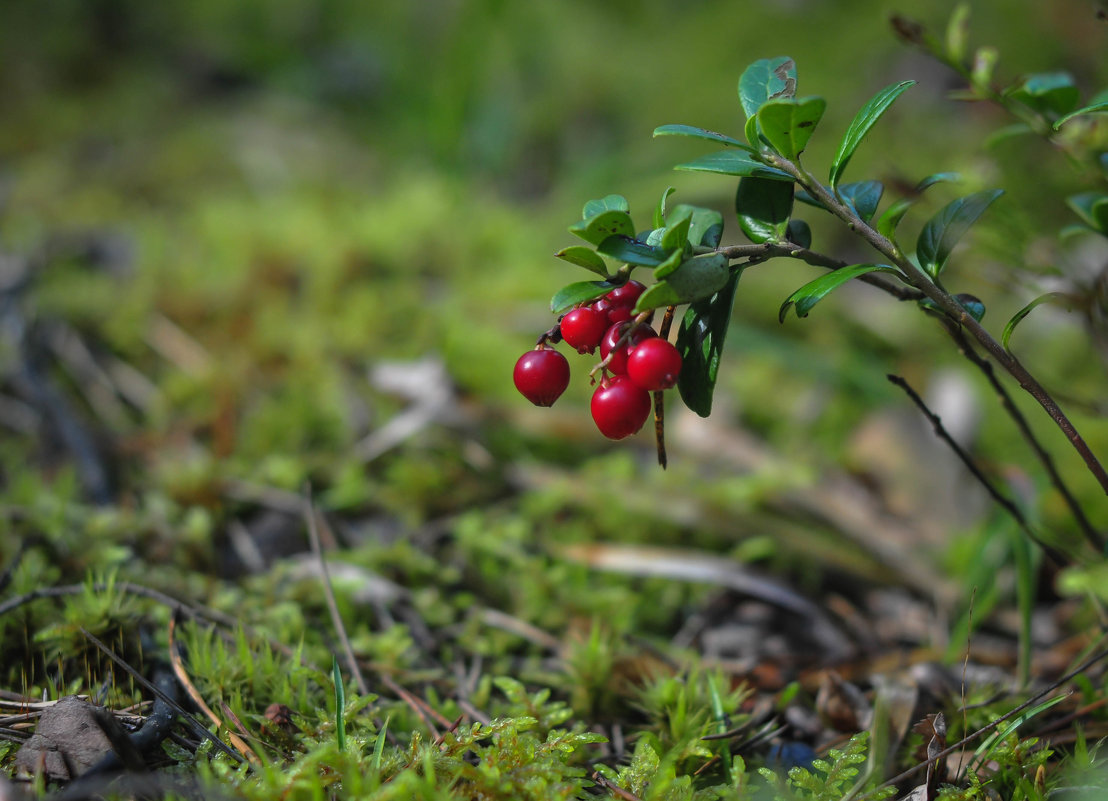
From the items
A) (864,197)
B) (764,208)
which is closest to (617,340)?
(764,208)

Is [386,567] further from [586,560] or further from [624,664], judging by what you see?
[624,664]

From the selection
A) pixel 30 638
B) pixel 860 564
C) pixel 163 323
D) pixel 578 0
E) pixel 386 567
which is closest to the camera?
pixel 30 638

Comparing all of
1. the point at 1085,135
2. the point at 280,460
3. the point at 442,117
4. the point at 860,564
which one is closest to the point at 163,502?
the point at 280,460

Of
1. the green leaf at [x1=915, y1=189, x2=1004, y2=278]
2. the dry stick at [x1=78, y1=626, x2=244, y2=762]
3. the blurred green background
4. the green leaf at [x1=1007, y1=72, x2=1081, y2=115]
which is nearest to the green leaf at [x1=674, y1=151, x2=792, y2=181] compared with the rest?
the green leaf at [x1=915, y1=189, x2=1004, y2=278]

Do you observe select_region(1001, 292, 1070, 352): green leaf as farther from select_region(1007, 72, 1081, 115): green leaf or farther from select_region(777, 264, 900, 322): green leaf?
select_region(1007, 72, 1081, 115): green leaf

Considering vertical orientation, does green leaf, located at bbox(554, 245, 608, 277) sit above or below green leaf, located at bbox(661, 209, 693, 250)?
below
